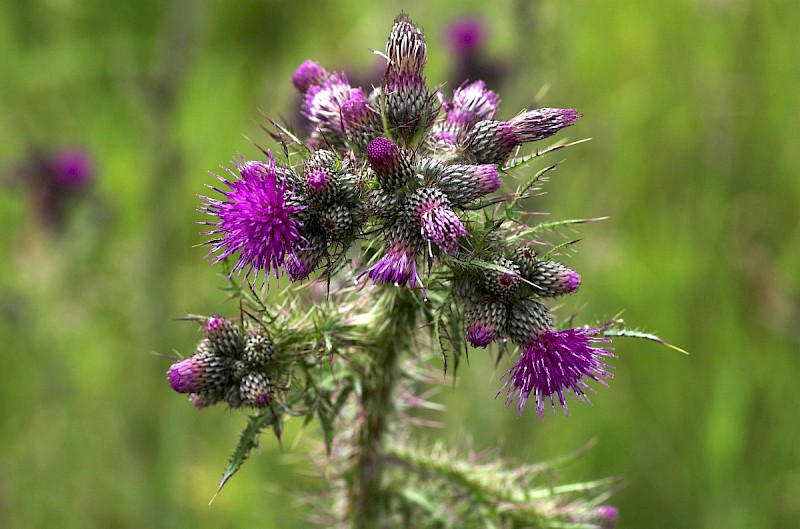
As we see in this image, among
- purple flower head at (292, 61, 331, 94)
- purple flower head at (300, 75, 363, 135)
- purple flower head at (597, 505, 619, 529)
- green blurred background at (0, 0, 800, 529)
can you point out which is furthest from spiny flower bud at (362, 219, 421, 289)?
green blurred background at (0, 0, 800, 529)

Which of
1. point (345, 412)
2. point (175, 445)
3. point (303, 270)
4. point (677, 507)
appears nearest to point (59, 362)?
point (175, 445)

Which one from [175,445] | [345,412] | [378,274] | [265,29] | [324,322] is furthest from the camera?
[265,29]

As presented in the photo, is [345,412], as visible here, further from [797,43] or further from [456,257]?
[797,43]

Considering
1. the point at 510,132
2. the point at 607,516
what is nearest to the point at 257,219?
the point at 510,132

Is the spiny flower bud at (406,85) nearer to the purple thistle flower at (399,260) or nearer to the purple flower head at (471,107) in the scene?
the purple flower head at (471,107)

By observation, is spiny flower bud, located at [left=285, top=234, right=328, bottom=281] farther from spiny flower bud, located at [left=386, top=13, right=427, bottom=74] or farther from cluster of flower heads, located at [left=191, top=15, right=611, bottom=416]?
spiny flower bud, located at [left=386, top=13, right=427, bottom=74]

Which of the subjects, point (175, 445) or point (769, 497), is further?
point (175, 445)

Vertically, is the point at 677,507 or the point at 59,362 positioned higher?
the point at 59,362

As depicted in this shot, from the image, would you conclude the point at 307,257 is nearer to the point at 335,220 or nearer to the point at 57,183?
the point at 335,220
